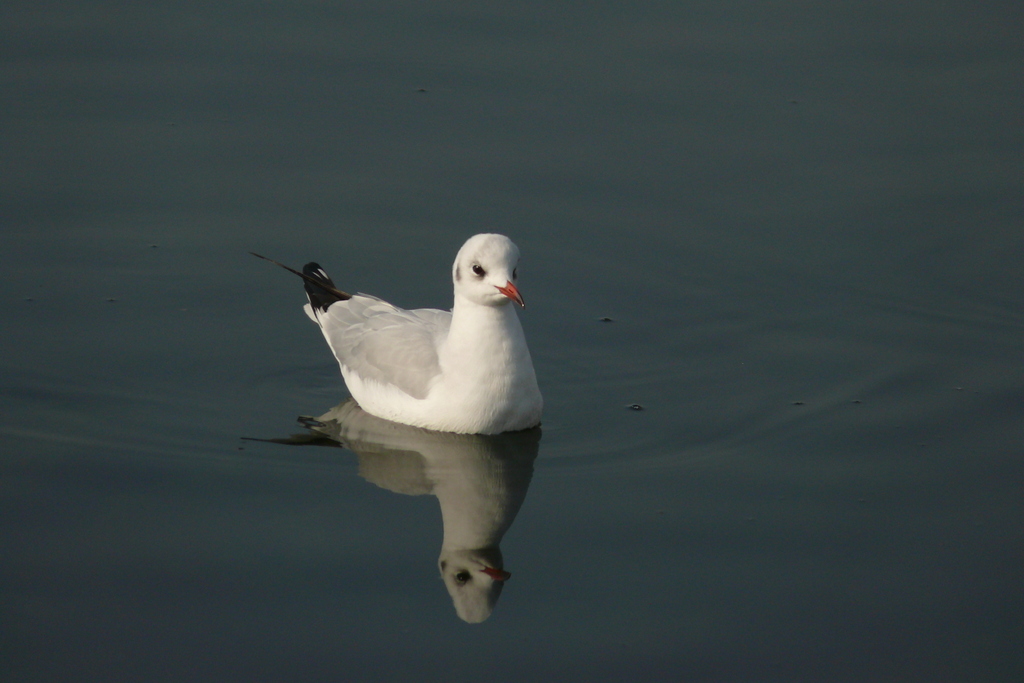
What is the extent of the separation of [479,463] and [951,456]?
95.1 inches

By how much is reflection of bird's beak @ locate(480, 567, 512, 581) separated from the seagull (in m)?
1.21

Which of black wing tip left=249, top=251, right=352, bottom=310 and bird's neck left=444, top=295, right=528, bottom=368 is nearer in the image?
bird's neck left=444, top=295, right=528, bottom=368

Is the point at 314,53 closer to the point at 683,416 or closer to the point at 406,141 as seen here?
the point at 406,141

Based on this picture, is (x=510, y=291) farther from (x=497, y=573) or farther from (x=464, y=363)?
(x=497, y=573)

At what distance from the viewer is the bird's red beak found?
601cm

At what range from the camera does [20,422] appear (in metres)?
6.98

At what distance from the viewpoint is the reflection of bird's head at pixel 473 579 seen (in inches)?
227

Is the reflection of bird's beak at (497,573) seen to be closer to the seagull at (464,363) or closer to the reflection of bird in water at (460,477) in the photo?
the reflection of bird in water at (460,477)

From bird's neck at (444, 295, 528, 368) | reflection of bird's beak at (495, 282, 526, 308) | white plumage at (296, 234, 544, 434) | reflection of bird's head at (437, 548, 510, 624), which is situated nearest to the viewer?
reflection of bird's head at (437, 548, 510, 624)

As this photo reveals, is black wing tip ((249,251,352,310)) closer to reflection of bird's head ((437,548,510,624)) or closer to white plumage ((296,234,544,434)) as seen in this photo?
white plumage ((296,234,544,434))

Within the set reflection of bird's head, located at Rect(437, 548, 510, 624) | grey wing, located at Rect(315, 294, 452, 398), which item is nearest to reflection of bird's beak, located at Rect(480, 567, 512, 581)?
reflection of bird's head, located at Rect(437, 548, 510, 624)

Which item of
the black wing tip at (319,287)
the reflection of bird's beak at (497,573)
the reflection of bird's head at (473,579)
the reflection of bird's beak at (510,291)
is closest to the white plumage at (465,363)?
the reflection of bird's beak at (510,291)

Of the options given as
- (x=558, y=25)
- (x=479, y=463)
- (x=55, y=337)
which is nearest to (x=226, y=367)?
(x=55, y=337)

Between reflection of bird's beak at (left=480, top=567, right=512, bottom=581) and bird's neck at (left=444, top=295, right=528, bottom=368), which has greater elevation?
bird's neck at (left=444, top=295, right=528, bottom=368)
